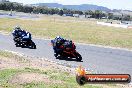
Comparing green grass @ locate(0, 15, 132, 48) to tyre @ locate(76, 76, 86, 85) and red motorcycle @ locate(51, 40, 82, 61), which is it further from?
tyre @ locate(76, 76, 86, 85)

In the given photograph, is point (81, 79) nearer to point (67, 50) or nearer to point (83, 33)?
point (67, 50)

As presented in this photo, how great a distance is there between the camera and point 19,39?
27.9m

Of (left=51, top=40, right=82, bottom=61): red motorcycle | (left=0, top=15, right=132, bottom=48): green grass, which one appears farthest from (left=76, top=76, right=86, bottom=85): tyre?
(left=0, top=15, right=132, bottom=48): green grass

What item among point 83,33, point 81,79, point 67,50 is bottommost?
point 83,33

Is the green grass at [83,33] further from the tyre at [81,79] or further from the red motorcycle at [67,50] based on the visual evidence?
the tyre at [81,79]

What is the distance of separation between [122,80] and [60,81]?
9.96 metres

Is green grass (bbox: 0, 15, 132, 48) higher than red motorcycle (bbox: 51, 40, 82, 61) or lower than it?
→ lower

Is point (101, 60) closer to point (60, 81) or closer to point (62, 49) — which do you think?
point (62, 49)

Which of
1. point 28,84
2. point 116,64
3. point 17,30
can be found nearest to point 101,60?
point 116,64

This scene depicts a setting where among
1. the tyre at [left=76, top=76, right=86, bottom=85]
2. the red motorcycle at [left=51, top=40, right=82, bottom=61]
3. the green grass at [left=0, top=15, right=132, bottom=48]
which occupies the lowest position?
the green grass at [left=0, top=15, right=132, bottom=48]

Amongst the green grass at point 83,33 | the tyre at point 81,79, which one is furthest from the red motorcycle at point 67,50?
the tyre at point 81,79

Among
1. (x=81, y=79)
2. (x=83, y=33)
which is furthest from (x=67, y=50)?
(x=83, y=33)

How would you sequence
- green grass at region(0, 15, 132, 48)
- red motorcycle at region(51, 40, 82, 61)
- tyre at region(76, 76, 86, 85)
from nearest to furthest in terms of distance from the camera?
tyre at region(76, 76, 86, 85) < red motorcycle at region(51, 40, 82, 61) < green grass at region(0, 15, 132, 48)

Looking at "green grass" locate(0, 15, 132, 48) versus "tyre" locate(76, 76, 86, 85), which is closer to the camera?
"tyre" locate(76, 76, 86, 85)
